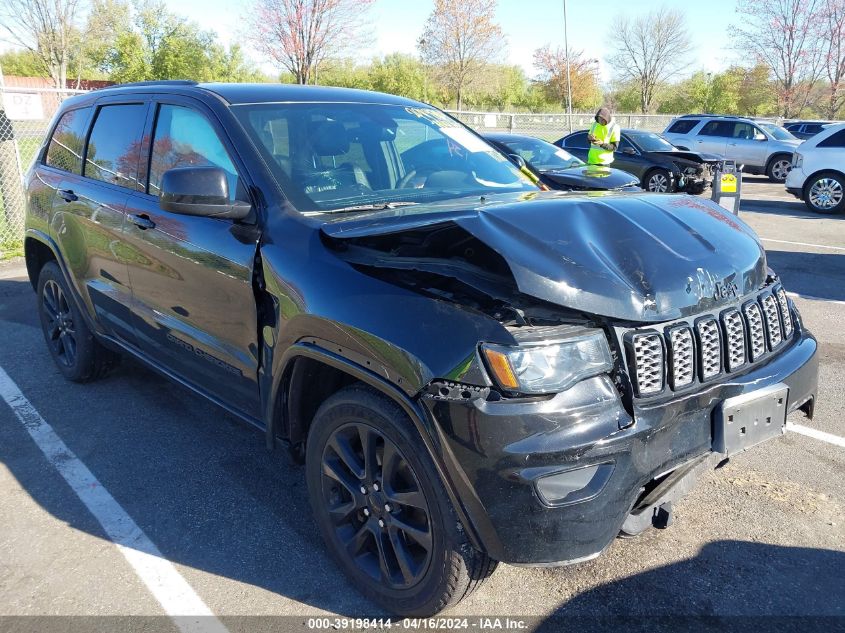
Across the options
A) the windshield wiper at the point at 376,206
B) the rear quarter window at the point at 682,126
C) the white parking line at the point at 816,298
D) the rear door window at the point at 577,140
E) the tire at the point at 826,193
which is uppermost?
the rear quarter window at the point at 682,126

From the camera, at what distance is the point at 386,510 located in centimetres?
253

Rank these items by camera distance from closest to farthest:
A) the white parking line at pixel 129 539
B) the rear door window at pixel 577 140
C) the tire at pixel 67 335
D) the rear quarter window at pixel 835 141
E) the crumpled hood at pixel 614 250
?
the crumpled hood at pixel 614 250
the white parking line at pixel 129 539
the tire at pixel 67 335
the rear quarter window at pixel 835 141
the rear door window at pixel 577 140

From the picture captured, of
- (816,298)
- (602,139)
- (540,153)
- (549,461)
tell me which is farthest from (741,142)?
(549,461)

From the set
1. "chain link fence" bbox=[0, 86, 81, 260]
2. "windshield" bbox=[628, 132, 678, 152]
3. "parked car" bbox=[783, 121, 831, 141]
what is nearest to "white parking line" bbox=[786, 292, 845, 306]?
"windshield" bbox=[628, 132, 678, 152]

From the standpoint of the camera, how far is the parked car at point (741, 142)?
19.2m

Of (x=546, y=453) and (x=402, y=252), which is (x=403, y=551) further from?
(x=402, y=252)

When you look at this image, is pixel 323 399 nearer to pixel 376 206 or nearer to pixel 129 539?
pixel 376 206

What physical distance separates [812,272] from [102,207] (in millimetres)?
7807

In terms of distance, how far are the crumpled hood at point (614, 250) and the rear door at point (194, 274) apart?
595mm

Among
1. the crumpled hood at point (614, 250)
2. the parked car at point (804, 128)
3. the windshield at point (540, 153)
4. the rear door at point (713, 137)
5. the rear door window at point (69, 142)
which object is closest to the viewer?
the crumpled hood at point (614, 250)

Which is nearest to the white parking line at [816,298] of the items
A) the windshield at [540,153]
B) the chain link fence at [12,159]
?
the windshield at [540,153]

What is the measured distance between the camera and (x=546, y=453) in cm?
204

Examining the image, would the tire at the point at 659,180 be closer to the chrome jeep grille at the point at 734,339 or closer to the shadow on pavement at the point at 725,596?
the shadow on pavement at the point at 725,596

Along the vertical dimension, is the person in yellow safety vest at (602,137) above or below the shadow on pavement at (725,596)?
above
